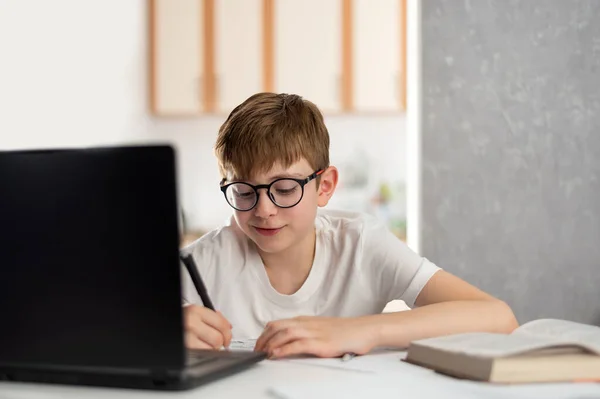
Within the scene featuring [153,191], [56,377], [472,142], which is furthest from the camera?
[472,142]

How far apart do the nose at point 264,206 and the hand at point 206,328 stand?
34cm

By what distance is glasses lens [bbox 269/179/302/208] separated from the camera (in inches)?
61.1

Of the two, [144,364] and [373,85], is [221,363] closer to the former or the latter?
[144,364]

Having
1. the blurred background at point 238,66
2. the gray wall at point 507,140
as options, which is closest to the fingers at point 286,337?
the gray wall at point 507,140

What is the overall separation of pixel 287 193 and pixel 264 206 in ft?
0.19

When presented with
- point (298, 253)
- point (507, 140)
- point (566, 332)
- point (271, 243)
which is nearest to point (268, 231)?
point (271, 243)

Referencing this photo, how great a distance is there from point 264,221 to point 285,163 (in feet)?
0.41

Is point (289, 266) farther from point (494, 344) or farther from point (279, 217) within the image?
point (494, 344)

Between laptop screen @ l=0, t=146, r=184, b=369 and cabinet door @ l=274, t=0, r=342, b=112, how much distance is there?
3.84 metres

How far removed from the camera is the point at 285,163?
5.26 ft

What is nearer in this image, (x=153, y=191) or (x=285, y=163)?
(x=153, y=191)

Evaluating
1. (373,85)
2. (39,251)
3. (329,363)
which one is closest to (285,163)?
(329,363)

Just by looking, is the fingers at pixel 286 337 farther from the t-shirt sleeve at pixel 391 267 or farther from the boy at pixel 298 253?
the t-shirt sleeve at pixel 391 267

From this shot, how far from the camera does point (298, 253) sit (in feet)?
5.78
